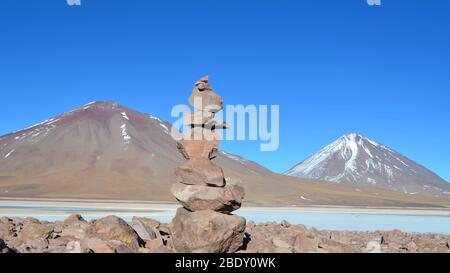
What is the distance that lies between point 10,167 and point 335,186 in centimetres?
10087

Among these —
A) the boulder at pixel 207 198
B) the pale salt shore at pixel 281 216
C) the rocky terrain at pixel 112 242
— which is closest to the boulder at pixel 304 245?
the rocky terrain at pixel 112 242

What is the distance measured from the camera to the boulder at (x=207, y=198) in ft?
46.2

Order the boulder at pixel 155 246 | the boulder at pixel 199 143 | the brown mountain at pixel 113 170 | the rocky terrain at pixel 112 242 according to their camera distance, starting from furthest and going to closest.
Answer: the brown mountain at pixel 113 170, the boulder at pixel 199 143, the boulder at pixel 155 246, the rocky terrain at pixel 112 242

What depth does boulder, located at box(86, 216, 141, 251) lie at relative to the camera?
1432cm

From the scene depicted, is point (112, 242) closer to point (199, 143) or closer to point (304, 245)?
point (199, 143)

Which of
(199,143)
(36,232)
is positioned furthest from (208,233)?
(36,232)

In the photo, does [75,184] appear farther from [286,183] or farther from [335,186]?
[335,186]

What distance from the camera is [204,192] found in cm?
1416

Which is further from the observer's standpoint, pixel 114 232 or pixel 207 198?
pixel 114 232

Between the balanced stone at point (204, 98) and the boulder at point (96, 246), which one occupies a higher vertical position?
the balanced stone at point (204, 98)

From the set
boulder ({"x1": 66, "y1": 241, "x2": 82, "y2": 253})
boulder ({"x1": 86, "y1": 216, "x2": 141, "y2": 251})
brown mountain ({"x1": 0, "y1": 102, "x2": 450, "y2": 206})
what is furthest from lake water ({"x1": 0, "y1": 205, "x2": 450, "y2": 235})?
brown mountain ({"x1": 0, "y1": 102, "x2": 450, "y2": 206})

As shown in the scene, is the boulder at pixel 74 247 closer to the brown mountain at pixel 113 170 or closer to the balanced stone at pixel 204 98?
the balanced stone at pixel 204 98

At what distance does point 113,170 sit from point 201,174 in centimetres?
13321
